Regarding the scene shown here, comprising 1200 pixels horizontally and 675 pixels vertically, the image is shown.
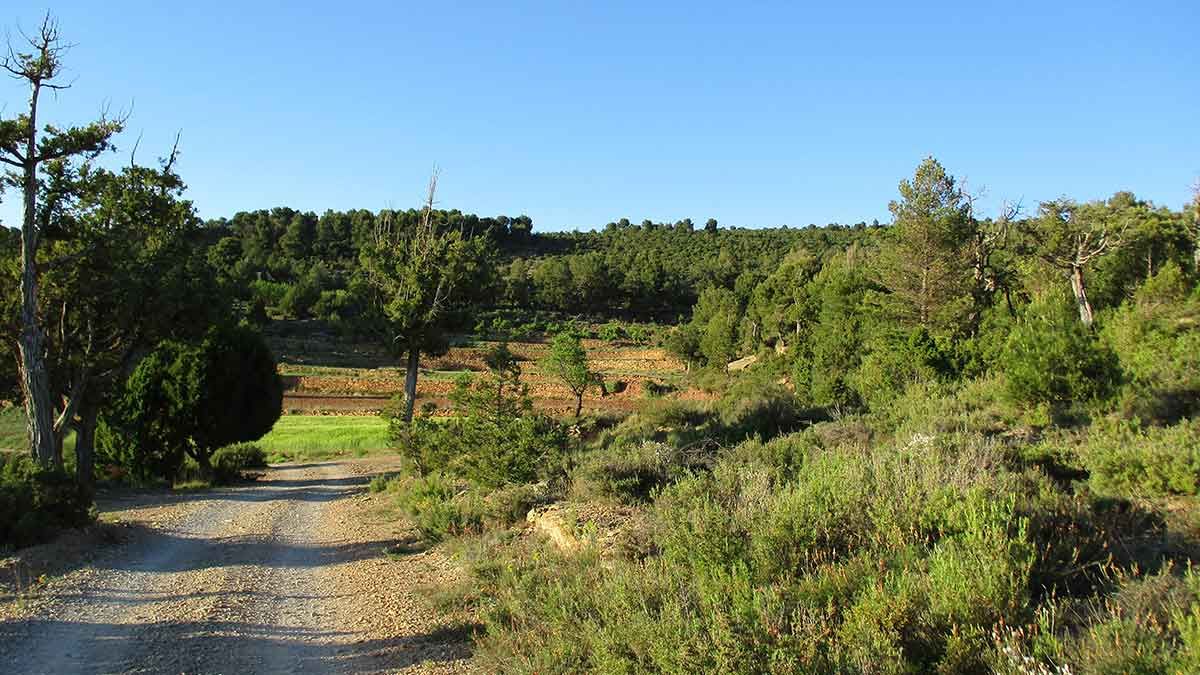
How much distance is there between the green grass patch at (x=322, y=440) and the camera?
113 feet

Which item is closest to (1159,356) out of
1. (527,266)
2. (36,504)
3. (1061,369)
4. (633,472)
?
(1061,369)

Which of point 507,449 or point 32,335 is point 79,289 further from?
point 507,449

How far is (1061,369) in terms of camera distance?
13047 millimetres

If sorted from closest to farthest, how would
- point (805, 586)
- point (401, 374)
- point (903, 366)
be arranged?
point (805, 586) < point (903, 366) < point (401, 374)

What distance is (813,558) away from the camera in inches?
217

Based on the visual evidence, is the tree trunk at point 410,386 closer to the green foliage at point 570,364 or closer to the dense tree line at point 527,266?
the green foliage at point 570,364

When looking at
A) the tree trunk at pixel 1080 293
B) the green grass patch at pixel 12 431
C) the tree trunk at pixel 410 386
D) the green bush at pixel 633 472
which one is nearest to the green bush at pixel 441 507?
the green bush at pixel 633 472

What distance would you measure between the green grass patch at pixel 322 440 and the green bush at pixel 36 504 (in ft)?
64.4

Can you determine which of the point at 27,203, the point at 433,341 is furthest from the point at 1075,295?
the point at 27,203

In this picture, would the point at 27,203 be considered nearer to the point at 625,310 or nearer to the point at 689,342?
the point at 689,342

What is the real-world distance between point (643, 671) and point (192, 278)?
58.0 feet

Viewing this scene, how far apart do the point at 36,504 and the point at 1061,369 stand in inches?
680

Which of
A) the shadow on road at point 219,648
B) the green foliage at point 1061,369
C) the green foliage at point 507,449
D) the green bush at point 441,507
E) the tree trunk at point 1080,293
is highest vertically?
the tree trunk at point 1080,293

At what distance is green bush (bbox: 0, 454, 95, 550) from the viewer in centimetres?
1015
